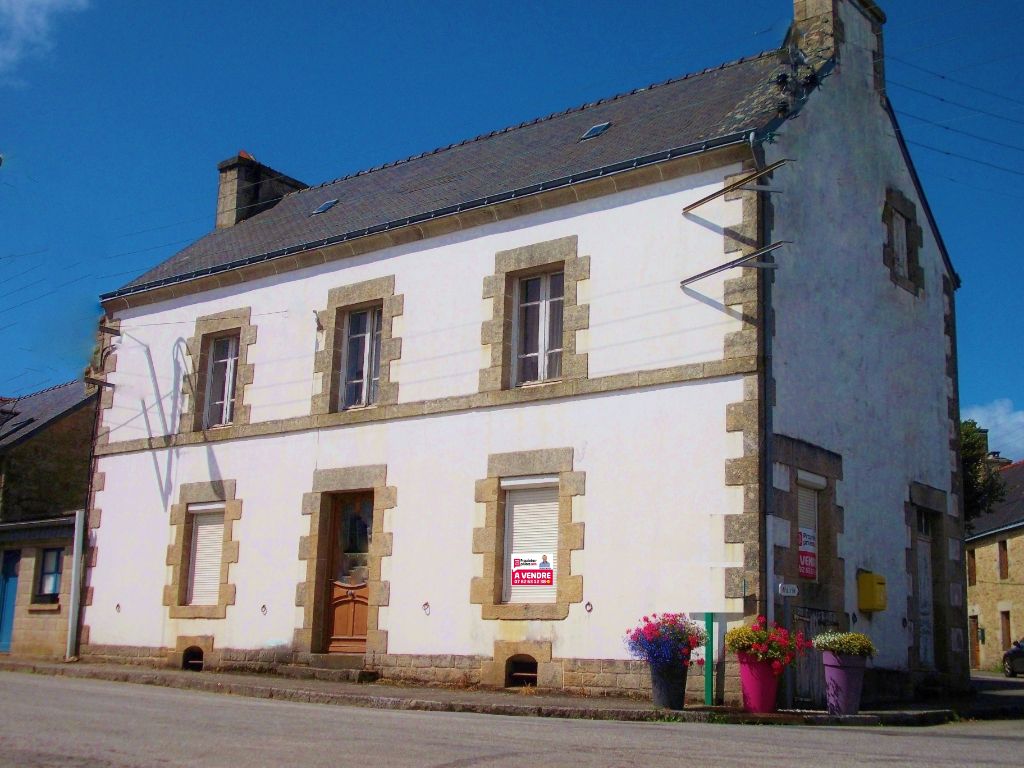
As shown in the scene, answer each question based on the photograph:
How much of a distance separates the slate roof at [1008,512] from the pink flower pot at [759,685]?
23.5 m

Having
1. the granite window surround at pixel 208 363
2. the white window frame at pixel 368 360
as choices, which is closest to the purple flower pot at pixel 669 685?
the white window frame at pixel 368 360

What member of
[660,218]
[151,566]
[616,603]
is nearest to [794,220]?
[660,218]

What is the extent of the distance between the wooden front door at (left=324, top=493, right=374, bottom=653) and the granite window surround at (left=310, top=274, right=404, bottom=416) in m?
1.32

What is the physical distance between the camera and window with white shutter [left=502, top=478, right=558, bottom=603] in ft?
44.0

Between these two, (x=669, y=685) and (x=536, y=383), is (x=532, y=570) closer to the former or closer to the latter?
(x=536, y=383)

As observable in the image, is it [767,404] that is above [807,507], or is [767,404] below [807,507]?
above

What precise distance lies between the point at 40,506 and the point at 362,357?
10.1m

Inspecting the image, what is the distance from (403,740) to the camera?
752 centimetres

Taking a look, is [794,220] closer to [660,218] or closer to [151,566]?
[660,218]

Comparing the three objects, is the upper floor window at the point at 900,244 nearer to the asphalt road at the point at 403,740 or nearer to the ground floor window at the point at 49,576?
the asphalt road at the point at 403,740

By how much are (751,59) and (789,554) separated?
7.32 m

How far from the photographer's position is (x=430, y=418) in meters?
14.8

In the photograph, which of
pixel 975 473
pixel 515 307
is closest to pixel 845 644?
pixel 515 307

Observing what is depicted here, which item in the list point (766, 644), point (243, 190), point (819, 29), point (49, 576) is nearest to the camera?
point (766, 644)
